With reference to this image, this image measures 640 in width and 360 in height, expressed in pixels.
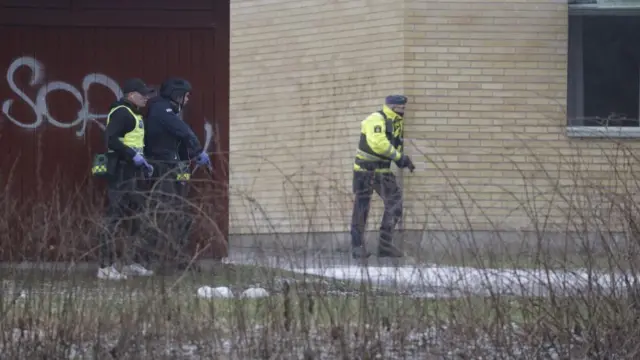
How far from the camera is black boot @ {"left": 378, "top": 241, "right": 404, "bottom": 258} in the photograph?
7113 millimetres

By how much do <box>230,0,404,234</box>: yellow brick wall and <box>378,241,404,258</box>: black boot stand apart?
200 inches

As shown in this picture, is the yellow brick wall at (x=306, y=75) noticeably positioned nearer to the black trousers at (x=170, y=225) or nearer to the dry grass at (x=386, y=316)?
the black trousers at (x=170, y=225)

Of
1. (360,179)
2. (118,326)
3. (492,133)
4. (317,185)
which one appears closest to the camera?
(118,326)

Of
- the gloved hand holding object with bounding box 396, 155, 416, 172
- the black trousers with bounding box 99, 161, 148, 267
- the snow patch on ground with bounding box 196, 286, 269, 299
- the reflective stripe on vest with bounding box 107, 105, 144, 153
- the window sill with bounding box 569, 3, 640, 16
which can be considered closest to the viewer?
the snow patch on ground with bounding box 196, 286, 269, 299

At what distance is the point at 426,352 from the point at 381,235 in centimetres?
92

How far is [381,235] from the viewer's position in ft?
24.3

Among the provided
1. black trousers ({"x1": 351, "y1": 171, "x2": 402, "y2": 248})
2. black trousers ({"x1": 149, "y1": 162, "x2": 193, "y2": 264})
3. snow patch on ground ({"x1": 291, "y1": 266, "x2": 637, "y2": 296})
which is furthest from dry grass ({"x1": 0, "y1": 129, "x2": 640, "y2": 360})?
black trousers ({"x1": 351, "y1": 171, "x2": 402, "y2": 248})

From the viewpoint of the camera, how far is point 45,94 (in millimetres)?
11125

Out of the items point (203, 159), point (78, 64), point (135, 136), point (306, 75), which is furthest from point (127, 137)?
point (306, 75)

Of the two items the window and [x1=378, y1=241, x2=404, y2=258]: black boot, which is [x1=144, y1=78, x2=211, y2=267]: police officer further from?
the window

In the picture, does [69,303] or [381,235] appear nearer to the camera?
[69,303]

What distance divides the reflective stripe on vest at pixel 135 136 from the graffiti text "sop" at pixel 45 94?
633 millimetres

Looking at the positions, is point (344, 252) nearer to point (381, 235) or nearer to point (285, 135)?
point (381, 235)

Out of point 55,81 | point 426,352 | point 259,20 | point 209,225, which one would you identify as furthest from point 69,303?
point 259,20
